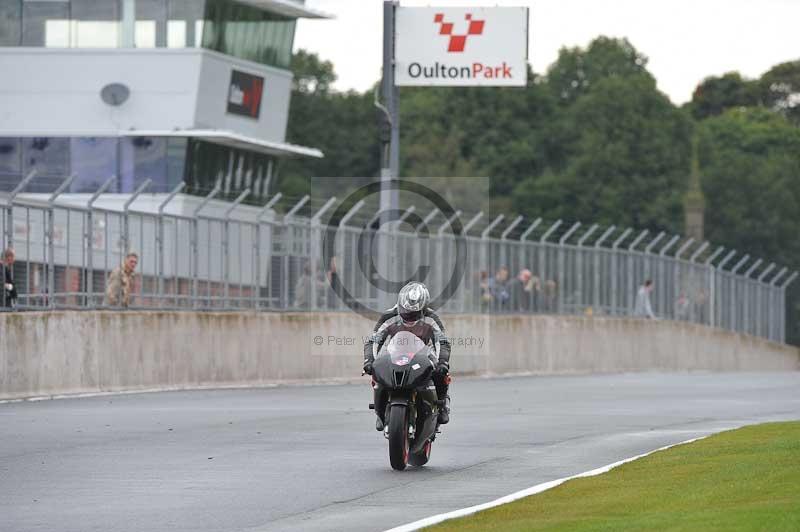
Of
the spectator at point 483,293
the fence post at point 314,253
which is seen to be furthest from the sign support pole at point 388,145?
the spectator at point 483,293

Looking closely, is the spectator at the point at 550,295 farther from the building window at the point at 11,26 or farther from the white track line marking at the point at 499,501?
the white track line marking at the point at 499,501

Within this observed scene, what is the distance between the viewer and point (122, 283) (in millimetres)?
26672

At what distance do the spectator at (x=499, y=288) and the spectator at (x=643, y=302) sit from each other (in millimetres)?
7277

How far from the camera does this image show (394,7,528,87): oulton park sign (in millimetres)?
38125

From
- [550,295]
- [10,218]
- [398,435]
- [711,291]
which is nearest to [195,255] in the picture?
[10,218]

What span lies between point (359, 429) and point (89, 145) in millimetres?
39496

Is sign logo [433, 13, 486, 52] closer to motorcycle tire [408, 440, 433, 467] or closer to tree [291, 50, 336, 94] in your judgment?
motorcycle tire [408, 440, 433, 467]

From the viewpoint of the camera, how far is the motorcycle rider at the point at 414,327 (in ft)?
48.3

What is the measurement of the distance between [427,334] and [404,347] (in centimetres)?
31

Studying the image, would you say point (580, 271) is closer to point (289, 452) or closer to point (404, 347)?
point (289, 452)

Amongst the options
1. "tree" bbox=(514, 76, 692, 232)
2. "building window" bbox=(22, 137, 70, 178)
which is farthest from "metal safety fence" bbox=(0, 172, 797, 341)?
"tree" bbox=(514, 76, 692, 232)

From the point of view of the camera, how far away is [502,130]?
110375mm

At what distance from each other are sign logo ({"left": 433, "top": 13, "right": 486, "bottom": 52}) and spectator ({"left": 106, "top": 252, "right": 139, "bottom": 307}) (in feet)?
43.6

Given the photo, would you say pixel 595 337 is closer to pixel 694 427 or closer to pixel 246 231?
pixel 246 231
